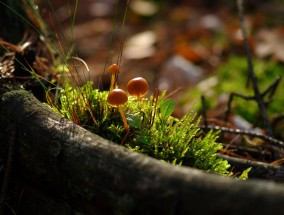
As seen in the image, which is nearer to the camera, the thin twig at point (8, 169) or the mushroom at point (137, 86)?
the thin twig at point (8, 169)

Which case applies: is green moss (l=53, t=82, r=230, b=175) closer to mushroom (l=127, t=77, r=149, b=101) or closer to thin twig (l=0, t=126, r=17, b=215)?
mushroom (l=127, t=77, r=149, b=101)

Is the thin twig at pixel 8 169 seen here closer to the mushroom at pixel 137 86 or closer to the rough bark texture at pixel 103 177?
the rough bark texture at pixel 103 177

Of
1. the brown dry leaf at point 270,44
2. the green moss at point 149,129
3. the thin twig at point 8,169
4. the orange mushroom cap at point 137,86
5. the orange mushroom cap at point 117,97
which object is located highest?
the brown dry leaf at point 270,44

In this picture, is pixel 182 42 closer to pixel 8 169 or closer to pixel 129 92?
pixel 129 92

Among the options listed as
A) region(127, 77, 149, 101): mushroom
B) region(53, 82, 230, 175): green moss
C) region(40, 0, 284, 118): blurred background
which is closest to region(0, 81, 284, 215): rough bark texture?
region(53, 82, 230, 175): green moss

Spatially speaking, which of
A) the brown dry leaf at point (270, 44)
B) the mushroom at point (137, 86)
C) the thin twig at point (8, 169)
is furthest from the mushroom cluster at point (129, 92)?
the brown dry leaf at point (270, 44)

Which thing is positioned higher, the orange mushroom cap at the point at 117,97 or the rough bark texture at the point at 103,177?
the orange mushroom cap at the point at 117,97

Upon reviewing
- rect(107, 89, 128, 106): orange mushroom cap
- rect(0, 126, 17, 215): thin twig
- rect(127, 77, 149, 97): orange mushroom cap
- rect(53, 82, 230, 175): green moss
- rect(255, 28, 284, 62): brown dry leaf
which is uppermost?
rect(255, 28, 284, 62): brown dry leaf
